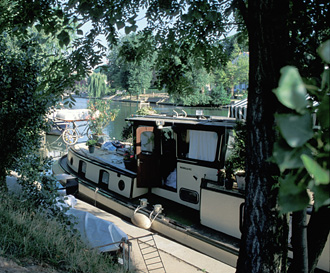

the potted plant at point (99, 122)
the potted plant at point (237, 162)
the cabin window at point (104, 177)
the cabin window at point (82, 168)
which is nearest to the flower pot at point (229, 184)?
the potted plant at point (237, 162)

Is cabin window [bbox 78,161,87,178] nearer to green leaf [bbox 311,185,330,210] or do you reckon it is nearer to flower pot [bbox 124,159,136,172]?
flower pot [bbox 124,159,136,172]

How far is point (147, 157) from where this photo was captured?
916cm

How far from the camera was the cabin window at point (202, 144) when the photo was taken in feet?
25.6

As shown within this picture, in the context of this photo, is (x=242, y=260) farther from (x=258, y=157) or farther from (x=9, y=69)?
(x=9, y=69)

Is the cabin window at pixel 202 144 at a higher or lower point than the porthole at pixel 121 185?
higher

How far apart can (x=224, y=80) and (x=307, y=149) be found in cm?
5781

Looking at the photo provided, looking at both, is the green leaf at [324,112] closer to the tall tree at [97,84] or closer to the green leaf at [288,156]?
the green leaf at [288,156]

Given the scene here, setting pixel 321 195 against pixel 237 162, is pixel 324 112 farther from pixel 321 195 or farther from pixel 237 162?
pixel 237 162

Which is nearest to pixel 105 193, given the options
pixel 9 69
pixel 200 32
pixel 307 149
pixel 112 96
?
pixel 9 69

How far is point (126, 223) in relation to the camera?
8.58 metres

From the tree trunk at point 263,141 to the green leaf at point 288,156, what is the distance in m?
2.04

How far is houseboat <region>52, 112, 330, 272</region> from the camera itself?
7.16m

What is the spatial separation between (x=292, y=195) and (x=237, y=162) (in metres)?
6.49

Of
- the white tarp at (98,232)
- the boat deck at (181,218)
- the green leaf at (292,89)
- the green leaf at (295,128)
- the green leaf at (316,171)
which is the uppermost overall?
the green leaf at (292,89)
